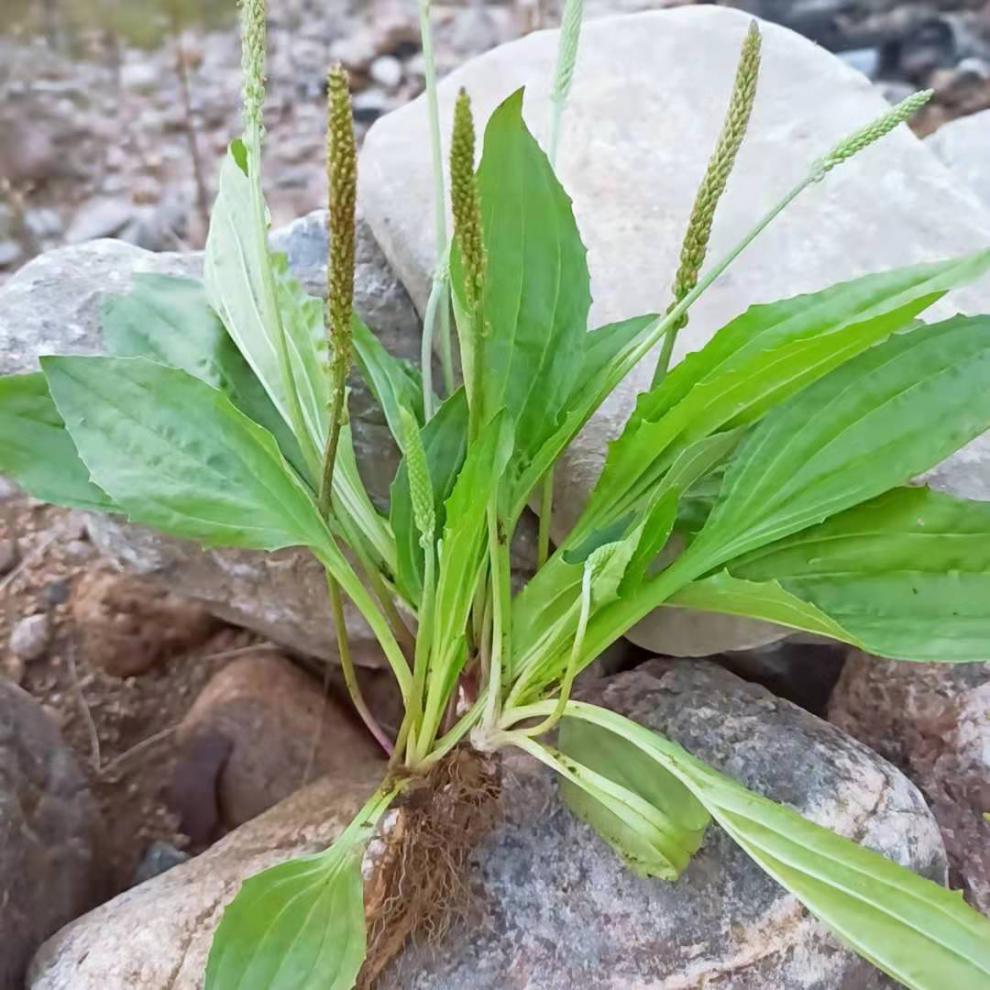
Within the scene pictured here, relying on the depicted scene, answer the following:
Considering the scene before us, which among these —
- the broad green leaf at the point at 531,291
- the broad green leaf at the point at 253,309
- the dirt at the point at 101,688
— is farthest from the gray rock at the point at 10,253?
the broad green leaf at the point at 531,291

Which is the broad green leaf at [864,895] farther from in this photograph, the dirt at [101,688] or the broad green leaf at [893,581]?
the dirt at [101,688]

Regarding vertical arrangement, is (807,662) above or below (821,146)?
below

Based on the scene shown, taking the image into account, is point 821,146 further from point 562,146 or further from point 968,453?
point 968,453

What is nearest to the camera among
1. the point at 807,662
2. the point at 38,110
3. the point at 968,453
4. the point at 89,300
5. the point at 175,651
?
the point at 968,453

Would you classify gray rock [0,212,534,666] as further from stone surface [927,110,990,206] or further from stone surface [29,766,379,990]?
stone surface [927,110,990,206]

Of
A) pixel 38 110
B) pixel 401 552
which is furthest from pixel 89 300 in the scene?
pixel 38 110
